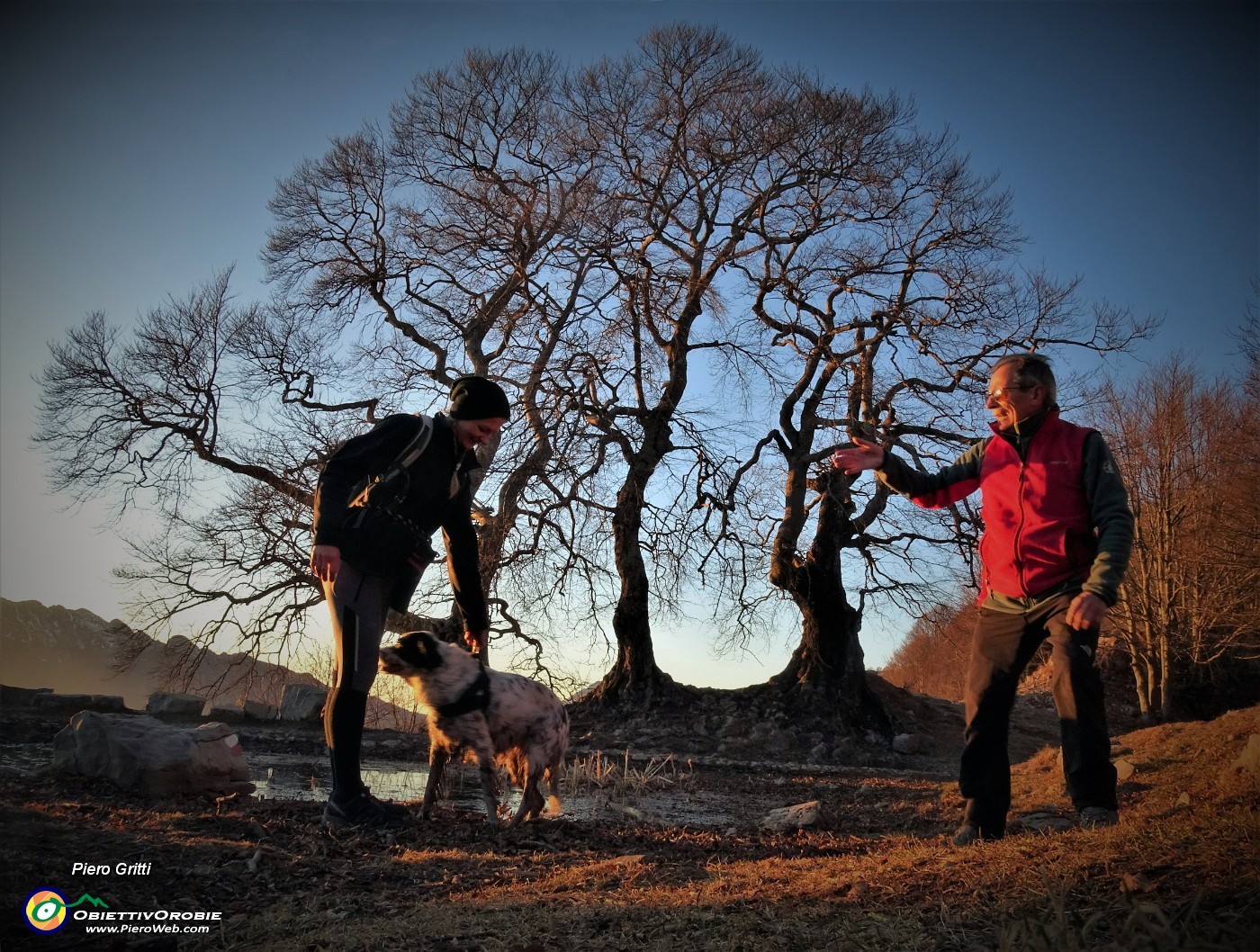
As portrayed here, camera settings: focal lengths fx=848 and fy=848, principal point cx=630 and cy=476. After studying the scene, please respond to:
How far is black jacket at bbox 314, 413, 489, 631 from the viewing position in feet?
14.8

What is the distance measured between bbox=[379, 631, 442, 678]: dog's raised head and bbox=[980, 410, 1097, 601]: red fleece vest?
2986mm

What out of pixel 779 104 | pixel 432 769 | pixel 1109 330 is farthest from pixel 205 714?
pixel 1109 330

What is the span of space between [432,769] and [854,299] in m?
13.8

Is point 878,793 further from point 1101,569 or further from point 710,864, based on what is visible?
point 1101,569

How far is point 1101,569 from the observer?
3.41 m

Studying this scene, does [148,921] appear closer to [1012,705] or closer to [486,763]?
[486,763]

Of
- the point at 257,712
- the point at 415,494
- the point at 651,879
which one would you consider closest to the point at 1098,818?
the point at 651,879

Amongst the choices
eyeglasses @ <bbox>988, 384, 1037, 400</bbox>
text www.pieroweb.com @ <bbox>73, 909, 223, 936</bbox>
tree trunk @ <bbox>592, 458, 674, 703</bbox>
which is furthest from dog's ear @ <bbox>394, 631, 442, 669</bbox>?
tree trunk @ <bbox>592, 458, 674, 703</bbox>

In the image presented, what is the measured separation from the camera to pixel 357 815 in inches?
176

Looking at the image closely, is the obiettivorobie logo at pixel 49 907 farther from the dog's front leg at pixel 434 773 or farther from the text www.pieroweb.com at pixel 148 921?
the dog's front leg at pixel 434 773

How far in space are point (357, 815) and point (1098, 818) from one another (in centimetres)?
350

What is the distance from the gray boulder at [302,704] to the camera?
1310 centimetres

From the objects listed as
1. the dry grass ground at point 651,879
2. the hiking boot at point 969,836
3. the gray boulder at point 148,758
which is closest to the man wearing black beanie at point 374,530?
the dry grass ground at point 651,879

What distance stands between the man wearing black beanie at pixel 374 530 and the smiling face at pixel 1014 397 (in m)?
2.71
